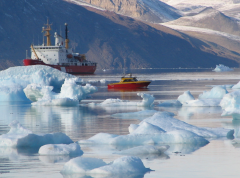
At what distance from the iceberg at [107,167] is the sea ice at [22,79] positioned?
21.2 meters

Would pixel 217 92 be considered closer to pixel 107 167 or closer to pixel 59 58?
pixel 107 167

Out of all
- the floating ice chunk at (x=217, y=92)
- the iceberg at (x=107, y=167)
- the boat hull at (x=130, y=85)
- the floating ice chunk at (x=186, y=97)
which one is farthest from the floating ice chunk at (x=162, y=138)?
the boat hull at (x=130, y=85)

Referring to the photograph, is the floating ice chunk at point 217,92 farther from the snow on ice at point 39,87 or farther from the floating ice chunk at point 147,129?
the floating ice chunk at point 147,129

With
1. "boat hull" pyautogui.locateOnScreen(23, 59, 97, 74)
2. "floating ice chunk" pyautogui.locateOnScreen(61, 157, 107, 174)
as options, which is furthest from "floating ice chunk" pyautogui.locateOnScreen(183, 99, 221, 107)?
"boat hull" pyautogui.locateOnScreen(23, 59, 97, 74)

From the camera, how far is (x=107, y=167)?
8922mm

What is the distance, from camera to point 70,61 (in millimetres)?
110938

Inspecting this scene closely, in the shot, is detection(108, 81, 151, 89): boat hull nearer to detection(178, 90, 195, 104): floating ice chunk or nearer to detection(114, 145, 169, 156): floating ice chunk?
detection(178, 90, 195, 104): floating ice chunk

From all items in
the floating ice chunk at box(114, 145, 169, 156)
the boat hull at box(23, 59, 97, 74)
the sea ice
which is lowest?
the floating ice chunk at box(114, 145, 169, 156)

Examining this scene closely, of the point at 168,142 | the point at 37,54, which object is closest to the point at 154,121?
the point at 168,142

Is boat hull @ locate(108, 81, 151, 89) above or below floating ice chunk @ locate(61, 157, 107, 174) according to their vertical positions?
above

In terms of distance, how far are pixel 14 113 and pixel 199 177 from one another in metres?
15.2

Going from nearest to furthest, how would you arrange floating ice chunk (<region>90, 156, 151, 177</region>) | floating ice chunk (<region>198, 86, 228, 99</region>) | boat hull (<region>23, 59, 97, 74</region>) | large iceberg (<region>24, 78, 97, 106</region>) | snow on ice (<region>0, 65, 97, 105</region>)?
floating ice chunk (<region>90, 156, 151, 177</region>)
large iceberg (<region>24, 78, 97, 106</region>)
snow on ice (<region>0, 65, 97, 105</region>)
floating ice chunk (<region>198, 86, 228, 99</region>)
boat hull (<region>23, 59, 97, 74</region>)

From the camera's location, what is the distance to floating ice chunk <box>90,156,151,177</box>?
881cm

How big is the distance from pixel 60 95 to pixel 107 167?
18.8 meters
